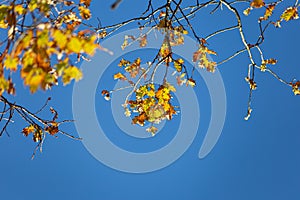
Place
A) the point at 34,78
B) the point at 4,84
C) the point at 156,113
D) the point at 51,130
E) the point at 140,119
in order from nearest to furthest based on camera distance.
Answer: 1. the point at 34,78
2. the point at 4,84
3. the point at 156,113
4. the point at 140,119
5. the point at 51,130

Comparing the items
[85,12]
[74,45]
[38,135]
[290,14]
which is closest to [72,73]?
[74,45]

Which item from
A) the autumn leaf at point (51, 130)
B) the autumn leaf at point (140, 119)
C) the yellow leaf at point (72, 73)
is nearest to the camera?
the yellow leaf at point (72, 73)

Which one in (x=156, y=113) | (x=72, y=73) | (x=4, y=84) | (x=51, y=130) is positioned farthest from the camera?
(x=51, y=130)

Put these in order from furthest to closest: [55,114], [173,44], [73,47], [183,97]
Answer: [183,97] < [55,114] < [173,44] < [73,47]

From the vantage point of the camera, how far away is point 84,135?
16.7 ft

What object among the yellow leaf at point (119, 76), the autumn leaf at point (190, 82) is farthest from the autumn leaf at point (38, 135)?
the autumn leaf at point (190, 82)

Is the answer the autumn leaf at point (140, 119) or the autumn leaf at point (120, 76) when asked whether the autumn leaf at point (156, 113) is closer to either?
the autumn leaf at point (140, 119)

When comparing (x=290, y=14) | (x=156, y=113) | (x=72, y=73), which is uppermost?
(x=290, y=14)

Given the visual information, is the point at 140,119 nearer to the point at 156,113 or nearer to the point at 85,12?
the point at 156,113

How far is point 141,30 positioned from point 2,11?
2269 millimetres

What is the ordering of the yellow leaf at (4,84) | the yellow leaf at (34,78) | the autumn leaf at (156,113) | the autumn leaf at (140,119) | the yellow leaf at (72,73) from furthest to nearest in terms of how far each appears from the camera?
the autumn leaf at (140,119)
the autumn leaf at (156,113)
the yellow leaf at (4,84)
the yellow leaf at (72,73)
the yellow leaf at (34,78)

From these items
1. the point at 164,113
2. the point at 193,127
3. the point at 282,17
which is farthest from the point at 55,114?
the point at 282,17

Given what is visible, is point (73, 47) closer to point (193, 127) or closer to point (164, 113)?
point (164, 113)

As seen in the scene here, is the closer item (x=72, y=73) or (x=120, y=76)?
(x=72, y=73)
